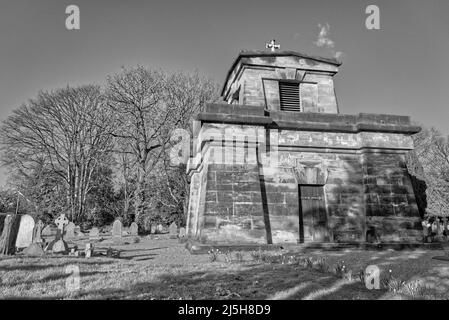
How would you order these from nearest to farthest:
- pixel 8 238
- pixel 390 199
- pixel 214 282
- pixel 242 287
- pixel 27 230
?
pixel 242 287 → pixel 214 282 → pixel 8 238 → pixel 390 199 → pixel 27 230

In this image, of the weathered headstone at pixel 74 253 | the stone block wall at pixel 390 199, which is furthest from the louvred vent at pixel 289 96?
the weathered headstone at pixel 74 253

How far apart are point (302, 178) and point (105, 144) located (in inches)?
1010

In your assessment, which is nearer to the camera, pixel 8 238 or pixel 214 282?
pixel 214 282

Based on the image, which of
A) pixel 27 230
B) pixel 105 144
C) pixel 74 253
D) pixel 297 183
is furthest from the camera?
pixel 105 144

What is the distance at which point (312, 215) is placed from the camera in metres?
10.7

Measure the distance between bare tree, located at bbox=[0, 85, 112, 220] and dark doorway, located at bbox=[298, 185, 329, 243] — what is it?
24.8 m

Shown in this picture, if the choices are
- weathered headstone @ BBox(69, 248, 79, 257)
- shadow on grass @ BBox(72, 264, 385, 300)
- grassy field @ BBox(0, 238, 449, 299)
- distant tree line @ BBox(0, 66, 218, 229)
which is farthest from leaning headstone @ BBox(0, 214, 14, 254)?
distant tree line @ BBox(0, 66, 218, 229)

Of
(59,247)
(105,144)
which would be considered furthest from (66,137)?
(59,247)

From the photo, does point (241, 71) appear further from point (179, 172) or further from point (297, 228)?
point (179, 172)

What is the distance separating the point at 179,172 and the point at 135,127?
Answer: 256 inches

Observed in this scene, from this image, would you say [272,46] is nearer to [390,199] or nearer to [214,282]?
[390,199]

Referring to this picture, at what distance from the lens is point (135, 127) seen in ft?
98.1

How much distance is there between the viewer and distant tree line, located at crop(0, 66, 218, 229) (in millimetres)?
28875

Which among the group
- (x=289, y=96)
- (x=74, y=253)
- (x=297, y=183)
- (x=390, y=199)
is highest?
(x=289, y=96)
